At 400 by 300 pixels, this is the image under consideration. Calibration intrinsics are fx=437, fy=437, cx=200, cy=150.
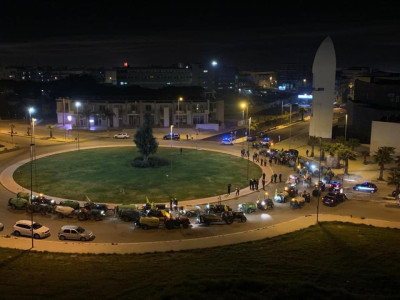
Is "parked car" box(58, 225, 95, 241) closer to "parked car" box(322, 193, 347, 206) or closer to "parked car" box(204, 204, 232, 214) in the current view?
"parked car" box(204, 204, 232, 214)

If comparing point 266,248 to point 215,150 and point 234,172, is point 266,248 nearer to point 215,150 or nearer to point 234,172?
point 234,172

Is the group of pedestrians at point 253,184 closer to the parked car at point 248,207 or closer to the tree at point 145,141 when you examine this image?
the parked car at point 248,207

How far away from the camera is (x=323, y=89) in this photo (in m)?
57.5

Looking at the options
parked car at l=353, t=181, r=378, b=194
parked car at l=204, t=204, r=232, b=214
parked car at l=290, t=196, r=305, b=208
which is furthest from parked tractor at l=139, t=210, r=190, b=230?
parked car at l=353, t=181, r=378, b=194

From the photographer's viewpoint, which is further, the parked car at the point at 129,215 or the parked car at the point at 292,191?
the parked car at the point at 292,191

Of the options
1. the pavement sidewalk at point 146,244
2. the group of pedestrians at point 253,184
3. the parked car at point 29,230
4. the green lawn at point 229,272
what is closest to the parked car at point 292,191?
the group of pedestrians at point 253,184

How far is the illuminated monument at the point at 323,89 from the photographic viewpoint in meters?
56.4

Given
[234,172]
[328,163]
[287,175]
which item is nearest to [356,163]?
[328,163]

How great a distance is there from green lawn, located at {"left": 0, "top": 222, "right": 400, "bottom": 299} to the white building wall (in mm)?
24776

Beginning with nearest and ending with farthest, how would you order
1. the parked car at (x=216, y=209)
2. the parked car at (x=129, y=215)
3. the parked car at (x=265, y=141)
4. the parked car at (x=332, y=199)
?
the parked car at (x=129, y=215), the parked car at (x=216, y=209), the parked car at (x=332, y=199), the parked car at (x=265, y=141)

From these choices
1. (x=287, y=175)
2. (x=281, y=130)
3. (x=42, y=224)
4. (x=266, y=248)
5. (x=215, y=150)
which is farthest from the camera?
(x=281, y=130)

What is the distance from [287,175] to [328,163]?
526 centimetres

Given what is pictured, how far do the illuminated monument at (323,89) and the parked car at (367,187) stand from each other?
23827 millimetres

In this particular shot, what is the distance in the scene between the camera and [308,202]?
32438 mm
